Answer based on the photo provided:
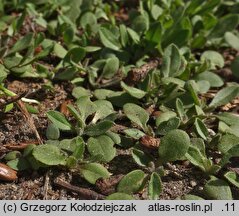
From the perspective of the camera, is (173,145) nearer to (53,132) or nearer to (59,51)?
(53,132)

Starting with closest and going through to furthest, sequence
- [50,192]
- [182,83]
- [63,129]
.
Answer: [50,192] → [63,129] → [182,83]

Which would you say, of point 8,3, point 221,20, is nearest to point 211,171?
point 221,20

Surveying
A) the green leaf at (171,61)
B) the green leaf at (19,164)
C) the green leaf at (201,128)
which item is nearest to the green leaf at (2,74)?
the green leaf at (19,164)

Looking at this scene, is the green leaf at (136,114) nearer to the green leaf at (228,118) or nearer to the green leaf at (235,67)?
the green leaf at (228,118)

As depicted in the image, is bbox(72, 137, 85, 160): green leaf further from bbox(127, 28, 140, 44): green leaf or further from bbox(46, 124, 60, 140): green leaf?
bbox(127, 28, 140, 44): green leaf

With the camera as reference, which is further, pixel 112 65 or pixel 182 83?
pixel 112 65

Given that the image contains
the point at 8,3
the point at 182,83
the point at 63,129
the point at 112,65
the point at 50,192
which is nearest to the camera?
the point at 50,192

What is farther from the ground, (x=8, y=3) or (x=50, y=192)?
(x=8, y=3)

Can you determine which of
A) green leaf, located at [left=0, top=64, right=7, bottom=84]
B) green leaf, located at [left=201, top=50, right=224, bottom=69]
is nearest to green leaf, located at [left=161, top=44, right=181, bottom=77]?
green leaf, located at [left=201, top=50, right=224, bottom=69]

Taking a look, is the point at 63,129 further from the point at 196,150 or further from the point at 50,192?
the point at 196,150
